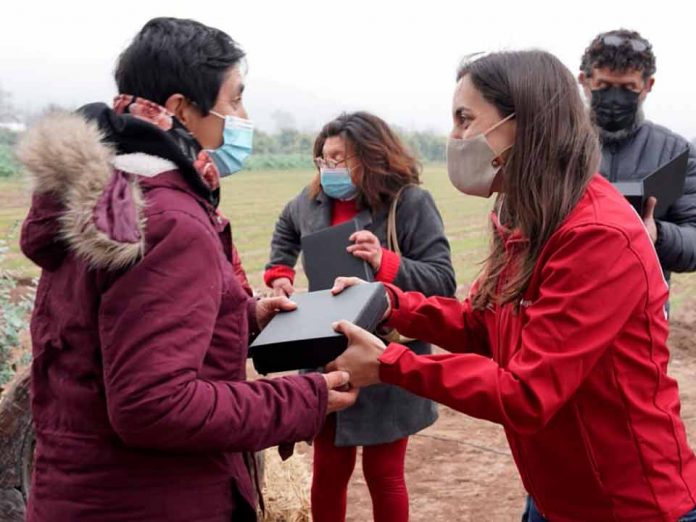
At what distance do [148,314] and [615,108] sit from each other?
251 cm

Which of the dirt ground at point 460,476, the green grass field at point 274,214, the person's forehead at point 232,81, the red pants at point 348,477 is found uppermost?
the person's forehead at point 232,81

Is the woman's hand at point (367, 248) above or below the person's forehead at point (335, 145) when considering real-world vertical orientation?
below

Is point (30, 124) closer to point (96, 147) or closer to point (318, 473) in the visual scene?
point (96, 147)

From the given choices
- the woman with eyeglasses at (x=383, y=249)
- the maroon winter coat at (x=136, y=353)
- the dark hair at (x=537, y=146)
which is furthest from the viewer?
the woman with eyeglasses at (x=383, y=249)

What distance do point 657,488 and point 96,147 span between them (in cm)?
147

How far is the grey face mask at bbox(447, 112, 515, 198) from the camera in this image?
2229 mm

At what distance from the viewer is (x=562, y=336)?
6.34ft

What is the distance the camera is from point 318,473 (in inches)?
148

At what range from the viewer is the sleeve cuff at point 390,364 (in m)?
2.17

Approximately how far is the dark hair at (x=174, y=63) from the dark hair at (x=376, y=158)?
1720 mm

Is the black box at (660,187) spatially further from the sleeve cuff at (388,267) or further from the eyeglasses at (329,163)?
the eyeglasses at (329,163)

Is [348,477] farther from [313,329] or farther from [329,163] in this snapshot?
[313,329]

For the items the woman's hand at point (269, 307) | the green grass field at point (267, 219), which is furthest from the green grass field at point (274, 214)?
the woman's hand at point (269, 307)

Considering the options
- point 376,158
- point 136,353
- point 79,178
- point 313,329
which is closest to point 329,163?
point 376,158
